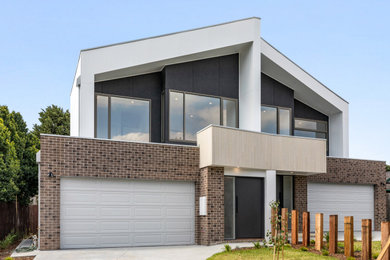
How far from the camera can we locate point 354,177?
18.9 m

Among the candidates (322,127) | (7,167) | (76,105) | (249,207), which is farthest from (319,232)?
(7,167)

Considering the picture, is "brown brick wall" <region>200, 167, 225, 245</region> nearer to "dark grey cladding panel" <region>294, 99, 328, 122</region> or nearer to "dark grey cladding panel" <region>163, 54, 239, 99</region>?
"dark grey cladding panel" <region>163, 54, 239, 99</region>

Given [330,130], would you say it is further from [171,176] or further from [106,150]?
[106,150]

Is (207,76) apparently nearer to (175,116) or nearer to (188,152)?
(175,116)

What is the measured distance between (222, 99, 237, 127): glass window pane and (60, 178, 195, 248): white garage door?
3.78 m

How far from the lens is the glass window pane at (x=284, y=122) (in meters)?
18.2

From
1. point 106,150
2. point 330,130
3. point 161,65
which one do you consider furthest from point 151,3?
point 330,130

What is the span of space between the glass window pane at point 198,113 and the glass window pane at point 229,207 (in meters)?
2.59

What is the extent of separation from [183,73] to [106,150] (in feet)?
16.2

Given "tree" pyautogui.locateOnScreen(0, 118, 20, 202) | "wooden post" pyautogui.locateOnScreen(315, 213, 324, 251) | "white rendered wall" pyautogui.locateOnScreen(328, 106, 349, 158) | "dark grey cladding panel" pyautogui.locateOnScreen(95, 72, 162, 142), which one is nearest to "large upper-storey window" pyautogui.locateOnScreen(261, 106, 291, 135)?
"white rendered wall" pyautogui.locateOnScreen(328, 106, 349, 158)

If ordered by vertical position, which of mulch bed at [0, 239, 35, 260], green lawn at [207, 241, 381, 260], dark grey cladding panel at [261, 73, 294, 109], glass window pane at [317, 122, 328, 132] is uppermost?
dark grey cladding panel at [261, 73, 294, 109]

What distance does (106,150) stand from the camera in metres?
13.2

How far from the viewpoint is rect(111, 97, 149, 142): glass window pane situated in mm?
15422

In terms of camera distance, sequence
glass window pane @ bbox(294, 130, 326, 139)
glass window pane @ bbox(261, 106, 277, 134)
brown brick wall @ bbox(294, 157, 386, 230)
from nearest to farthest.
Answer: brown brick wall @ bbox(294, 157, 386, 230) → glass window pane @ bbox(261, 106, 277, 134) → glass window pane @ bbox(294, 130, 326, 139)
